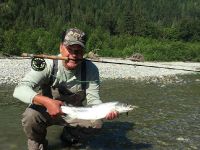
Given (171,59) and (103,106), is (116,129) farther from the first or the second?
(171,59)

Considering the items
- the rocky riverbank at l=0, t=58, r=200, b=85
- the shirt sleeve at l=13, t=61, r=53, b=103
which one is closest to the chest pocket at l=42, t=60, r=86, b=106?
Answer: the shirt sleeve at l=13, t=61, r=53, b=103

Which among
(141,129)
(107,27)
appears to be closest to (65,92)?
(141,129)

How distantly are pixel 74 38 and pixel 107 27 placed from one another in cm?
11422

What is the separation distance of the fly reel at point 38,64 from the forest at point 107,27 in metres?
5.92

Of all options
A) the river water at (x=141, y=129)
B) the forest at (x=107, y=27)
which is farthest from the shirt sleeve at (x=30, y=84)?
the forest at (x=107, y=27)

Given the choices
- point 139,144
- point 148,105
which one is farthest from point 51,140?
point 148,105

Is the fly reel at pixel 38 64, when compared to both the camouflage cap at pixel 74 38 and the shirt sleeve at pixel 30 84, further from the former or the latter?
the camouflage cap at pixel 74 38

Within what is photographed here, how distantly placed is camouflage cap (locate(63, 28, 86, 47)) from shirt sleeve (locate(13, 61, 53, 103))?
1.64 feet

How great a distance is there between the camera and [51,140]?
739cm

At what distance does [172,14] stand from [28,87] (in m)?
179

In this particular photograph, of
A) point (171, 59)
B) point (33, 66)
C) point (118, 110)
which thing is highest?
point (33, 66)

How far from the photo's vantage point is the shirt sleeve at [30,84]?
5504 millimetres

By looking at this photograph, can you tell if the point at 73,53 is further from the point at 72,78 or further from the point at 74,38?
the point at 72,78

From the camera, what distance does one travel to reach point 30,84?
575 centimetres
